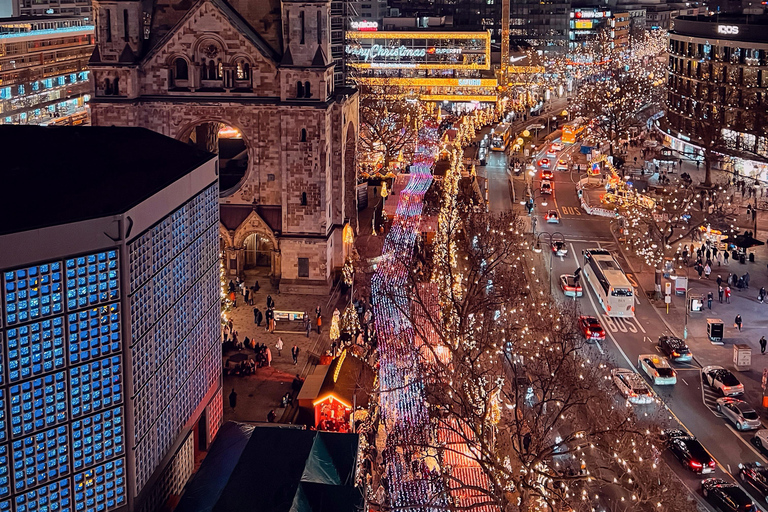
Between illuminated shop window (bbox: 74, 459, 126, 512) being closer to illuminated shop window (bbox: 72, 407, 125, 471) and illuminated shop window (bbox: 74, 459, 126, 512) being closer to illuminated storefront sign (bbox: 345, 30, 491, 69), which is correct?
illuminated shop window (bbox: 72, 407, 125, 471)

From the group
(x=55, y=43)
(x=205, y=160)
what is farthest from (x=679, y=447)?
(x=55, y=43)

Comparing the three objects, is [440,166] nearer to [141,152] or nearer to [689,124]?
[689,124]

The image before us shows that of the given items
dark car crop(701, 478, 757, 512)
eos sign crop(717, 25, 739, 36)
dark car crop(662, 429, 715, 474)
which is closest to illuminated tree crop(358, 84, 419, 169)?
eos sign crop(717, 25, 739, 36)

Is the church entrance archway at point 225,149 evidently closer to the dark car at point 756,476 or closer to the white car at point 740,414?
the white car at point 740,414

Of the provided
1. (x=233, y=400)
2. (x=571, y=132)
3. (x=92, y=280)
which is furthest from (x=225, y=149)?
(x=571, y=132)

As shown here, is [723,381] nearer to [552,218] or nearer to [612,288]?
[612,288]
